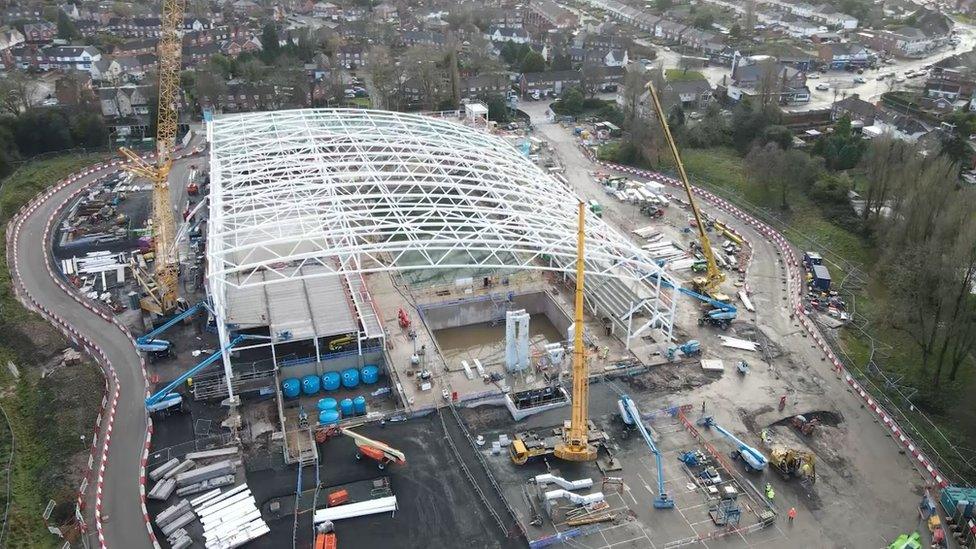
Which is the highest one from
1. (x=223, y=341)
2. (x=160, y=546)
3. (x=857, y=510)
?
(x=223, y=341)

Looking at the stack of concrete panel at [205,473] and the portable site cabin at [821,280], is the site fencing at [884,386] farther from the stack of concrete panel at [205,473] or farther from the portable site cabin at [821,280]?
the stack of concrete panel at [205,473]

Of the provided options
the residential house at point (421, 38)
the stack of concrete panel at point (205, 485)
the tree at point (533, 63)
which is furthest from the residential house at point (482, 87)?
the stack of concrete panel at point (205, 485)

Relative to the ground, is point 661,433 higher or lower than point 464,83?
lower

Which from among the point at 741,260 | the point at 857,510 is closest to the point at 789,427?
the point at 857,510

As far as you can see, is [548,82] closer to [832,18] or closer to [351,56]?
[351,56]

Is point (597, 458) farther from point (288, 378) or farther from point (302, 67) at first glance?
point (302, 67)

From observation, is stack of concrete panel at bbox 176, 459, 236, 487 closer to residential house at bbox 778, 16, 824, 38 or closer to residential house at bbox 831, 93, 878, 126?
residential house at bbox 831, 93, 878, 126

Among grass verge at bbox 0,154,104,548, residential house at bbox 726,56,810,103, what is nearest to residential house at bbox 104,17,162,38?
grass verge at bbox 0,154,104,548
